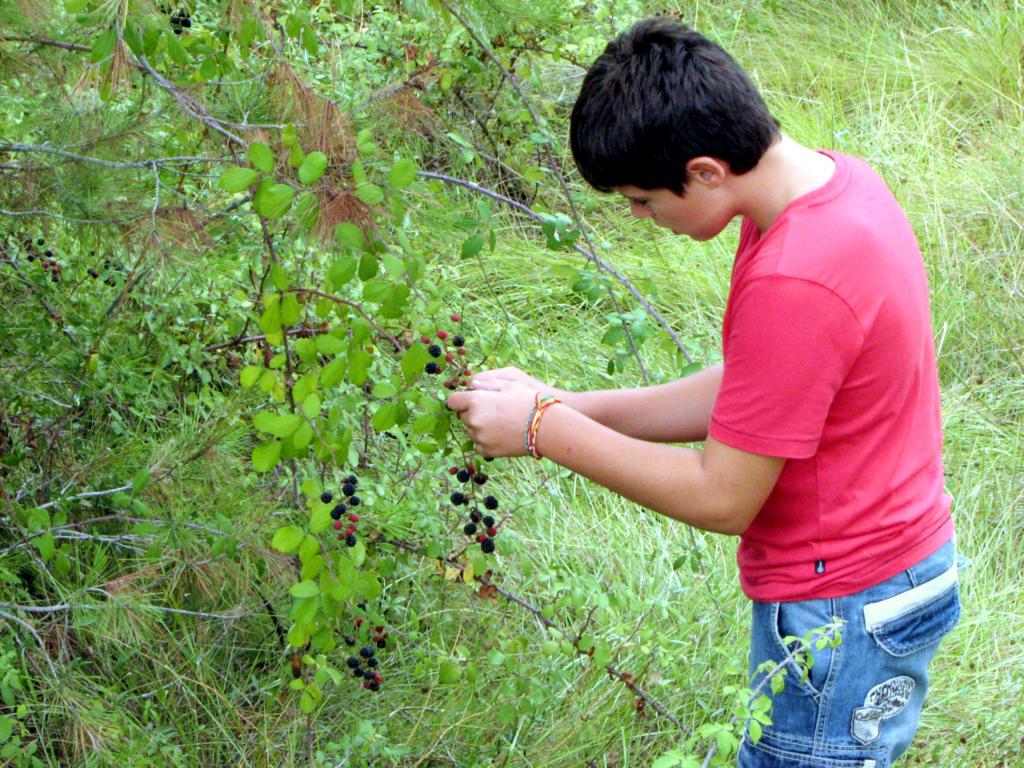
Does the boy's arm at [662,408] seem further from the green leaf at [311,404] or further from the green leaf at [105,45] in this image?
the green leaf at [105,45]

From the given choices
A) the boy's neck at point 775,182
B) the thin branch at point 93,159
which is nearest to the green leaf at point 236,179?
the thin branch at point 93,159

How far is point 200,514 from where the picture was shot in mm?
2328

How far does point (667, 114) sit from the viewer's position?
4.79 feet

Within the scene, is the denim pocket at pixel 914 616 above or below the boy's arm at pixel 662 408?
below

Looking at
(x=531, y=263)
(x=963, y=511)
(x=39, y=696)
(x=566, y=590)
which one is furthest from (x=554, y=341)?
(x=39, y=696)

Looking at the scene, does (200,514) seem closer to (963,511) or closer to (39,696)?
(39,696)

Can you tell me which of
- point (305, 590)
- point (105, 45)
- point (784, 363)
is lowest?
point (305, 590)

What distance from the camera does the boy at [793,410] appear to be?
141 cm

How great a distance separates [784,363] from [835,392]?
9 centimetres

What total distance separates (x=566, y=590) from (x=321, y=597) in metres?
0.67

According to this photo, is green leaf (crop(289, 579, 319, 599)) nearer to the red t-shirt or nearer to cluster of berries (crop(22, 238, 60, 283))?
the red t-shirt

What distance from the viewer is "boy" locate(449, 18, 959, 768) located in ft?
4.61

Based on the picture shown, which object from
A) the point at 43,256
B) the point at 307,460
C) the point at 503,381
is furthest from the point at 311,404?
the point at 43,256

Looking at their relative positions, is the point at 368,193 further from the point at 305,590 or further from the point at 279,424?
the point at 305,590
